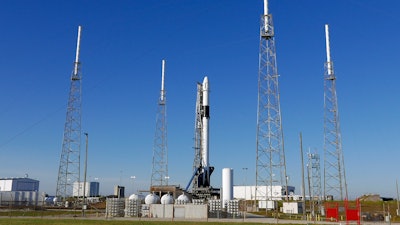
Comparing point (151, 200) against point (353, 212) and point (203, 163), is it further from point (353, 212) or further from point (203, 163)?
point (353, 212)

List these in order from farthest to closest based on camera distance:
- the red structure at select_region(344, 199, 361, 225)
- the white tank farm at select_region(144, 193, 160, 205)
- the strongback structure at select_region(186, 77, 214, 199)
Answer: the strongback structure at select_region(186, 77, 214, 199) → the white tank farm at select_region(144, 193, 160, 205) → the red structure at select_region(344, 199, 361, 225)

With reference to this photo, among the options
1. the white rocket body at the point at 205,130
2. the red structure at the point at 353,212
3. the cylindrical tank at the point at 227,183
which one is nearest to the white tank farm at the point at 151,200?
the cylindrical tank at the point at 227,183

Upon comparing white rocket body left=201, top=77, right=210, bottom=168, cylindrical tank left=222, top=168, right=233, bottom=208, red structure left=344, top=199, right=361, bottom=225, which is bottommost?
red structure left=344, top=199, right=361, bottom=225

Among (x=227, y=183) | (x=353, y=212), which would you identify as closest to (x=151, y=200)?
(x=227, y=183)

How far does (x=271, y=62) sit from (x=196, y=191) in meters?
32.5

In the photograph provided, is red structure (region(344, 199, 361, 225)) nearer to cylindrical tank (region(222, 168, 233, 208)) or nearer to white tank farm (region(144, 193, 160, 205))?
cylindrical tank (region(222, 168, 233, 208))

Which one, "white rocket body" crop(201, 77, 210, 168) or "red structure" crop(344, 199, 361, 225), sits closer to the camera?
→ "red structure" crop(344, 199, 361, 225)

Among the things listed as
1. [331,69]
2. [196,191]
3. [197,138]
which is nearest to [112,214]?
[196,191]

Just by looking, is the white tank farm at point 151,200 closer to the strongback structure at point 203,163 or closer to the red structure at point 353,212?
the strongback structure at point 203,163

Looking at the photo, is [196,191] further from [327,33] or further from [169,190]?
[327,33]

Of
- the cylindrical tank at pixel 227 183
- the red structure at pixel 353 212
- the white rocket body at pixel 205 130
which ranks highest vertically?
the white rocket body at pixel 205 130

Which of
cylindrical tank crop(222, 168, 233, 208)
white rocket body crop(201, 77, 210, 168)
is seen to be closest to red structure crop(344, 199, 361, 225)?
cylindrical tank crop(222, 168, 233, 208)

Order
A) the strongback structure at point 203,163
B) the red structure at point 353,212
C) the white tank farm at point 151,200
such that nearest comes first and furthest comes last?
the red structure at point 353,212 < the white tank farm at point 151,200 < the strongback structure at point 203,163

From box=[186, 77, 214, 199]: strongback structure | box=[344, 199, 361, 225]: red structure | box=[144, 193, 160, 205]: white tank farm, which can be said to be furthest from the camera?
box=[186, 77, 214, 199]: strongback structure
